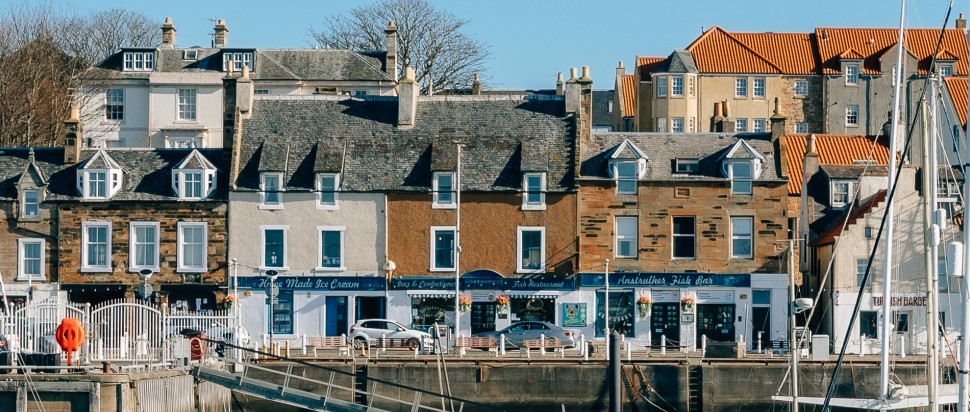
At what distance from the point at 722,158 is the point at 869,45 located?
40399mm

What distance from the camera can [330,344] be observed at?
178 ft

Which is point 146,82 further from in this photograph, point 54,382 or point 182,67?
point 54,382

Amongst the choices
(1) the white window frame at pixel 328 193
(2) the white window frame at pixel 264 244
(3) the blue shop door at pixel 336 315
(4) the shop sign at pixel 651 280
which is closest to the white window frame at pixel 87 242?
(2) the white window frame at pixel 264 244

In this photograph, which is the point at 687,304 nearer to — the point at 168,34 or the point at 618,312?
the point at 618,312

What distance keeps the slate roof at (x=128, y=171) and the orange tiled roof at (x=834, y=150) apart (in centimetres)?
2505

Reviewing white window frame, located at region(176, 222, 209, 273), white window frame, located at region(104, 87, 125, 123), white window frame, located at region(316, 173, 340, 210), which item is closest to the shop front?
white window frame, located at region(176, 222, 209, 273)

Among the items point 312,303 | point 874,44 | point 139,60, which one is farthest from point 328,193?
point 874,44

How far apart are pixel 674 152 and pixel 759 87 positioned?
3740 cm

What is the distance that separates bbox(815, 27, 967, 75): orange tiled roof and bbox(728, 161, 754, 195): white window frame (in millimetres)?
38120

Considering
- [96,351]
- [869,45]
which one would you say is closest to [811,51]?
[869,45]

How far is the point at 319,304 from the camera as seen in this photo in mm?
60344

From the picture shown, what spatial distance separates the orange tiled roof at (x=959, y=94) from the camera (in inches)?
3356

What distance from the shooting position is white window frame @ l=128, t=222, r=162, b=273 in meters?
60.6

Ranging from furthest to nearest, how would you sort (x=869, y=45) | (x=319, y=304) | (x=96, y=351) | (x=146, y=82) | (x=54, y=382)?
(x=869, y=45) < (x=146, y=82) < (x=319, y=304) < (x=96, y=351) < (x=54, y=382)
